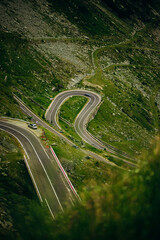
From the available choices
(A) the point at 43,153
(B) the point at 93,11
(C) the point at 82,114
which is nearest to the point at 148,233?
(A) the point at 43,153

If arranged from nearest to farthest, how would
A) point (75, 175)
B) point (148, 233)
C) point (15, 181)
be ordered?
point (148, 233) → point (15, 181) → point (75, 175)

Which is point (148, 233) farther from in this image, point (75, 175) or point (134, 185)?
point (75, 175)

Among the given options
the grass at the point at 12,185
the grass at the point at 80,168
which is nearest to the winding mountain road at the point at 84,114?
the grass at the point at 80,168

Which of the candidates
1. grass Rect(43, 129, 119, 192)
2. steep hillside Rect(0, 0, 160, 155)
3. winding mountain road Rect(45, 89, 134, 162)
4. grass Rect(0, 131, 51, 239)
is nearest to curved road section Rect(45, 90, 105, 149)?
winding mountain road Rect(45, 89, 134, 162)

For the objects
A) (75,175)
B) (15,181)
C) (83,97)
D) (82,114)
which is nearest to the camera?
(15,181)

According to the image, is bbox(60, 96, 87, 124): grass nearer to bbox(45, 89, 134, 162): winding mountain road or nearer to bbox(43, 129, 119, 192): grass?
Result: bbox(45, 89, 134, 162): winding mountain road
